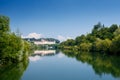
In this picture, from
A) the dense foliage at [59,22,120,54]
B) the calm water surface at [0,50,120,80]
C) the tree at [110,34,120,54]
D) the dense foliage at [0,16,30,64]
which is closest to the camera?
the calm water surface at [0,50,120,80]

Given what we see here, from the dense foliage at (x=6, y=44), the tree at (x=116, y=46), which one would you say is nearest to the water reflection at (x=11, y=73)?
the dense foliage at (x=6, y=44)

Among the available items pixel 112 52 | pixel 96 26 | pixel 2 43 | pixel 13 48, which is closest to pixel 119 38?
pixel 112 52

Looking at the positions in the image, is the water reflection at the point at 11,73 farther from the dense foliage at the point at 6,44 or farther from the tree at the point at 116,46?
the tree at the point at 116,46

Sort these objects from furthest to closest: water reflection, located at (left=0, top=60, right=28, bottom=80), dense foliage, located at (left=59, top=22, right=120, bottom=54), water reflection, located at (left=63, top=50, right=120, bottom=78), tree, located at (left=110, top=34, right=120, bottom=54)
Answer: dense foliage, located at (left=59, top=22, right=120, bottom=54), tree, located at (left=110, top=34, right=120, bottom=54), water reflection, located at (left=63, top=50, right=120, bottom=78), water reflection, located at (left=0, top=60, right=28, bottom=80)

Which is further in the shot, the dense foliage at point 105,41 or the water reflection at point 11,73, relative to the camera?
the dense foliage at point 105,41

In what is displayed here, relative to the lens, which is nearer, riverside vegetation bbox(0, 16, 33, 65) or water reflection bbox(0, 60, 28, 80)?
water reflection bbox(0, 60, 28, 80)

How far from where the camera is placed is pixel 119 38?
2426 inches

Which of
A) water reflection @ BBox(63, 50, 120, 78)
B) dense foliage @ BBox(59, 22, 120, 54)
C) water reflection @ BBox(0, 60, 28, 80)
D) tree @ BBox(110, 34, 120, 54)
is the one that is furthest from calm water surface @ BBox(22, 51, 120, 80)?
dense foliage @ BBox(59, 22, 120, 54)

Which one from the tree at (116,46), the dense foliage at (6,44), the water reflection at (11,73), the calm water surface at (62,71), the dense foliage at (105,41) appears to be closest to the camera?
the water reflection at (11,73)

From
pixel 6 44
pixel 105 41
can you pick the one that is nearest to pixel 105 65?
pixel 6 44

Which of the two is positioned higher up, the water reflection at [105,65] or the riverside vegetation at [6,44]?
the riverside vegetation at [6,44]

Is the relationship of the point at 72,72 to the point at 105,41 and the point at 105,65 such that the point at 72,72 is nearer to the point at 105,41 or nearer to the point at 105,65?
the point at 105,65

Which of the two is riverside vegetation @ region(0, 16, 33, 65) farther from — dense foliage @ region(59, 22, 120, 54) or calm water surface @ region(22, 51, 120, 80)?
dense foliage @ region(59, 22, 120, 54)

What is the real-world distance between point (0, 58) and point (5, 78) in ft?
34.9
